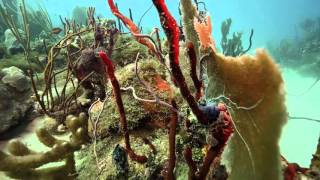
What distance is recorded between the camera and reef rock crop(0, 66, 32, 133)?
163 inches

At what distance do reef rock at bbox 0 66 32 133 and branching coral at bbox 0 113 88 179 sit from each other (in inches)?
56.3

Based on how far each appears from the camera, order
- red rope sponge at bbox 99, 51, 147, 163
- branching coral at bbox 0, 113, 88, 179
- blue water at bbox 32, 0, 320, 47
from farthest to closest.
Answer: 1. blue water at bbox 32, 0, 320, 47
2. branching coral at bbox 0, 113, 88, 179
3. red rope sponge at bbox 99, 51, 147, 163

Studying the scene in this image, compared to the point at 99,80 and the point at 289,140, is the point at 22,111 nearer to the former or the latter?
the point at 99,80

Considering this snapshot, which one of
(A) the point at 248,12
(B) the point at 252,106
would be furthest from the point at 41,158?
(A) the point at 248,12

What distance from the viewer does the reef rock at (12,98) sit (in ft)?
13.6

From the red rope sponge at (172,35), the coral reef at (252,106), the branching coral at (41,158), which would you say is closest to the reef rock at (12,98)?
the branching coral at (41,158)

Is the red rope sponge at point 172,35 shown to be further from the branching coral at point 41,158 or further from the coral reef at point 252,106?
the branching coral at point 41,158

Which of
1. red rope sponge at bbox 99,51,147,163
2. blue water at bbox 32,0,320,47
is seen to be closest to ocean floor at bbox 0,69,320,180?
red rope sponge at bbox 99,51,147,163

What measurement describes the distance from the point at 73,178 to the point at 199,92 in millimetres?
1511

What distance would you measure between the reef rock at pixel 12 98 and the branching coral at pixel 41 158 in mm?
1430

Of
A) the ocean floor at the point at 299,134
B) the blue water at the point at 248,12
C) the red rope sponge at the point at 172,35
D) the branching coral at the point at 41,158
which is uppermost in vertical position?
the blue water at the point at 248,12

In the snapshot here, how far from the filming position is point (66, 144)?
2.94 m

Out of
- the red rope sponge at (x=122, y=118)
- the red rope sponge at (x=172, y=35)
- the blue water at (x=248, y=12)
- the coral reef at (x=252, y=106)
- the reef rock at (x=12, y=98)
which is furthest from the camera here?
the blue water at (x=248, y=12)

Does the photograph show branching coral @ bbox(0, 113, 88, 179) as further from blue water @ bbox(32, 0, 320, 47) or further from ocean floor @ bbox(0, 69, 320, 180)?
blue water @ bbox(32, 0, 320, 47)
